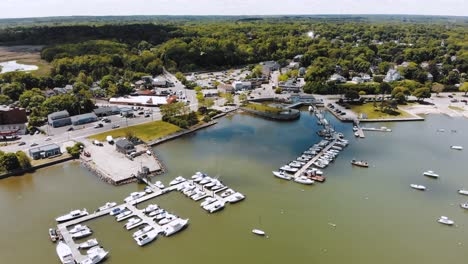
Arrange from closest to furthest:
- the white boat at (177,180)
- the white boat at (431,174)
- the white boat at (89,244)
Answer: the white boat at (89,244), the white boat at (177,180), the white boat at (431,174)

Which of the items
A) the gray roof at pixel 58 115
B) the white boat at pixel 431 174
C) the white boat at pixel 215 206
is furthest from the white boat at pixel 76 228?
the white boat at pixel 431 174

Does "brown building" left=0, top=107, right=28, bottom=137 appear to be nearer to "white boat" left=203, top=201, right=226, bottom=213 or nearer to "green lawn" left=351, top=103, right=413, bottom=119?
"white boat" left=203, top=201, right=226, bottom=213

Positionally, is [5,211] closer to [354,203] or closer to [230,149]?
[230,149]

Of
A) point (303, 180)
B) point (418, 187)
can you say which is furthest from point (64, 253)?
point (418, 187)

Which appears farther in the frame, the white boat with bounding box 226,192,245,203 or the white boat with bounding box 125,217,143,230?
the white boat with bounding box 226,192,245,203

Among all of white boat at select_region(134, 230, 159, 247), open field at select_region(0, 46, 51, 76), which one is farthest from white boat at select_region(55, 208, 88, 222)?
open field at select_region(0, 46, 51, 76)

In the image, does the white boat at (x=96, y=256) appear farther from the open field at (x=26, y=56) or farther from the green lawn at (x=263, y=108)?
the open field at (x=26, y=56)
